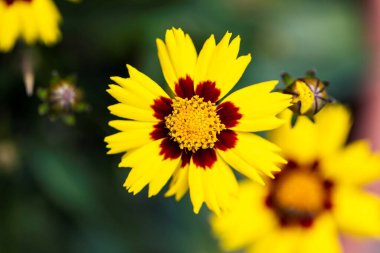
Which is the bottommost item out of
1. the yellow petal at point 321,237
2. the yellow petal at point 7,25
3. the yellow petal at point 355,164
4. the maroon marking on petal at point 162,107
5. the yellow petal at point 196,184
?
the yellow petal at point 196,184

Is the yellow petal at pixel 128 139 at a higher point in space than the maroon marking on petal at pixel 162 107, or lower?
lower

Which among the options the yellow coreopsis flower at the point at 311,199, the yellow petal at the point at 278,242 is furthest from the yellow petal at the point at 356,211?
the yellow petal at the point at 278,242

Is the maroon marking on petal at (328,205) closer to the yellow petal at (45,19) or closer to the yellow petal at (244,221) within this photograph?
the yellow petal at (244,221)

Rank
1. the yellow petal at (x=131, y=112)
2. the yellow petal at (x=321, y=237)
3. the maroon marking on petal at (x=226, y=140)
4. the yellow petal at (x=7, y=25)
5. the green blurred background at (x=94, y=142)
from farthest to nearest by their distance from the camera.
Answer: the green blurred background at (x=94, y=142) < the yellow petal at (x=321, y=237) < the yellow petal at (x=7, y=25) < the maroon marking on petal at (x=226, y=140) < the yellow petal at (x=131, y=112)

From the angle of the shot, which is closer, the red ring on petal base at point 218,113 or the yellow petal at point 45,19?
the red ring on petal base at point 218,113

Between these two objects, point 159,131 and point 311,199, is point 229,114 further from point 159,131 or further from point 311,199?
point 311,199

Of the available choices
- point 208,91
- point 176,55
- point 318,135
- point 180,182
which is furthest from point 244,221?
point 176,55
